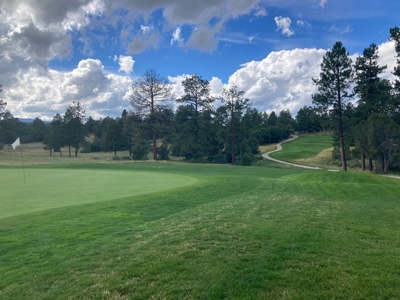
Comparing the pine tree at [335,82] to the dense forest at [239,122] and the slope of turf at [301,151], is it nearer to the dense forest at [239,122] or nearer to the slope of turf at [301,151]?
the dense forest at [239,122]

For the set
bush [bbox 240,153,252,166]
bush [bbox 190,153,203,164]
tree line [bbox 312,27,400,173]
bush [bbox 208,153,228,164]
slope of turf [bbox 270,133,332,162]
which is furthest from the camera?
slope of turf [bbox 270,133,332,162]

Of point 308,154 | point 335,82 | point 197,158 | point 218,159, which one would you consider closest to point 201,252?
point 335,82

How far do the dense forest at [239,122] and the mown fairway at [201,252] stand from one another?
27.0 metres

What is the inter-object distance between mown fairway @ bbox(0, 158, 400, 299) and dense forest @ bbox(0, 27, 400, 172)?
26952 mm


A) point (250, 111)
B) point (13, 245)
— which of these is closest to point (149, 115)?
point (250, 111)

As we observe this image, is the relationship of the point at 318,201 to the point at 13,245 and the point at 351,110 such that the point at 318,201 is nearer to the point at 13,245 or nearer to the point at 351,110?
the point at 13,245

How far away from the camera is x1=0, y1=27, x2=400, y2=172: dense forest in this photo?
33.6m

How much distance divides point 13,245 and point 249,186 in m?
12.1

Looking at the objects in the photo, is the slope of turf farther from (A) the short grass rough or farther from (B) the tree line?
(B) the tree line

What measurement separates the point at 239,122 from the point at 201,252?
47.6 meters

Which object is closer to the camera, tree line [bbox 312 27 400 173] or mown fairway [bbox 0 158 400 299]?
mown fairway [bbox 0 158 400 299]

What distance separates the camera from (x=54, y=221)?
26.6 feet

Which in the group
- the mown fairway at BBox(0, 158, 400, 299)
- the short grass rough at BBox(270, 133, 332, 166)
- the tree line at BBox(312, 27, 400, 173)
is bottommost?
the short grass rough at BBox(270, 133, 332, 166)

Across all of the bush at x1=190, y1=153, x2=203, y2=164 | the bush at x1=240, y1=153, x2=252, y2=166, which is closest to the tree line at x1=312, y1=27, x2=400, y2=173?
the bush at x1=240, y1=153, x2=252, y2=166
